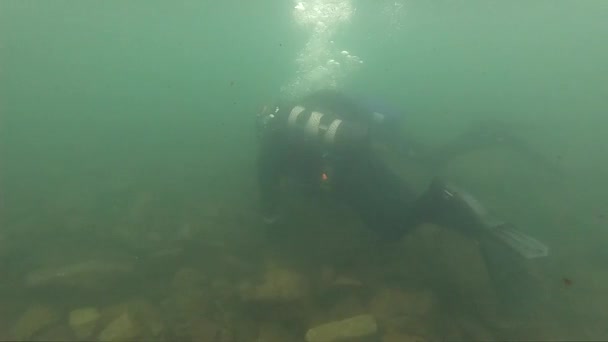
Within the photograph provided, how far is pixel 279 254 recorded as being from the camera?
5.25 metres

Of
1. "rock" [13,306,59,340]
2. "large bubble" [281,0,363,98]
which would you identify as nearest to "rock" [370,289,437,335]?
"rock" [13,306,59,340]

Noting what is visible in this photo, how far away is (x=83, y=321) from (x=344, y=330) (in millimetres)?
2897

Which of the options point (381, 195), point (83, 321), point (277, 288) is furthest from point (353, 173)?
point (83, 321)

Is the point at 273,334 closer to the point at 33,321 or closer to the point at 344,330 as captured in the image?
the point at 344,330

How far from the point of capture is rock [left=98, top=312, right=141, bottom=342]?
3.81 meters

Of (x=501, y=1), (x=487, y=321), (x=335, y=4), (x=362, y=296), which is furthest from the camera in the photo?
(x=501, y=1)

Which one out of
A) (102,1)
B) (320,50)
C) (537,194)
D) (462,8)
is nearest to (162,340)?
(537,194)

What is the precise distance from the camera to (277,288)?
4.45 m

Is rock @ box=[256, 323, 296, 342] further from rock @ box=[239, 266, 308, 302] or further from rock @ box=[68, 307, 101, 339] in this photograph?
rock @ box=[68, 307, 101, 339]

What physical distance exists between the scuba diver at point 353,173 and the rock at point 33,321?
2.93m

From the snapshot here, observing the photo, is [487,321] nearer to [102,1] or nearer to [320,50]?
[320,50]

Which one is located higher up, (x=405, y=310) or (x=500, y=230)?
(x=500, y=230)

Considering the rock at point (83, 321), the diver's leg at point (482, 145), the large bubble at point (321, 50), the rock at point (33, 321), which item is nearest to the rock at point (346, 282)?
the rock at point (83, 321)

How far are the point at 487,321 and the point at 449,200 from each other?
1.43m
